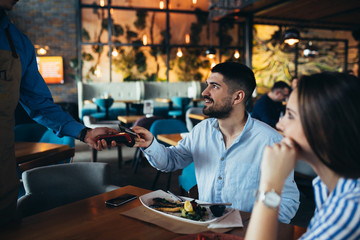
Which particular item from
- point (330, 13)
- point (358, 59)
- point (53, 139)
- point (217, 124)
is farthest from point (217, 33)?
point (217, 124)

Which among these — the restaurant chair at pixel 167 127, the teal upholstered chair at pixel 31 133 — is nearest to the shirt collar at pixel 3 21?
the teal upholstered chair at pixel 31 133

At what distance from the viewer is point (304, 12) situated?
860cm

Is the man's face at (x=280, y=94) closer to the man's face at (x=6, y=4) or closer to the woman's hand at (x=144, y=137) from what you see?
the woman's hand at (x=144, y=137)

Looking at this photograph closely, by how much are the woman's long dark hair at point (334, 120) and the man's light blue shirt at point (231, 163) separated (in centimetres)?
64

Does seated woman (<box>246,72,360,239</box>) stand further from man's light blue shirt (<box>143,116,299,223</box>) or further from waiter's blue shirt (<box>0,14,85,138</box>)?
waiter's blue shirt (<box>0,14,85,138</box>)

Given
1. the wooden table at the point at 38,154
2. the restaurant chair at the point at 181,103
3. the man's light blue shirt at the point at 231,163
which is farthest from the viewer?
the restaurant chair at the point at 181,103

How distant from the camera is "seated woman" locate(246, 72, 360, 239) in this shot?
0.73m

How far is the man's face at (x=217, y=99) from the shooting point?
175 cm

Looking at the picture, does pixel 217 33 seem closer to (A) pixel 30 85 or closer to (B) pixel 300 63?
(B) pixel 300 63

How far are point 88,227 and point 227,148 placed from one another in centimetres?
82

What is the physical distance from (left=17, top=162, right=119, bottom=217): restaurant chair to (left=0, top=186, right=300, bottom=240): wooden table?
1.51 ft

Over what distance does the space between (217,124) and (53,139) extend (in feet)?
6.74

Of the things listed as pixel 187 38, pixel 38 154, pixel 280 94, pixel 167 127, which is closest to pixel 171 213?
pixel 38 154

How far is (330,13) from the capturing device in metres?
8.78
